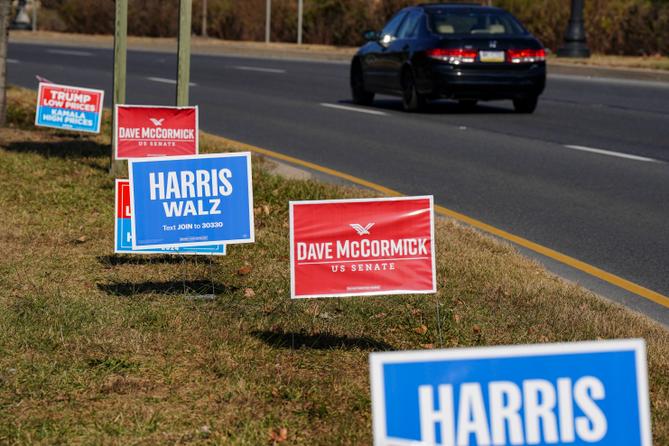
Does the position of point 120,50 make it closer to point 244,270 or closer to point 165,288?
point 244,270

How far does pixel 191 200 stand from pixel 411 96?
12580 millimetres

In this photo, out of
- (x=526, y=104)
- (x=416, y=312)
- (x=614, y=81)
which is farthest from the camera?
(x=614, y=81)

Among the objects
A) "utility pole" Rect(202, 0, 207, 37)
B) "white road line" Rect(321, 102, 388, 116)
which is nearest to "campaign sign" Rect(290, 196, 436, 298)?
"white road line" Rect(321, 102, 388, 116)

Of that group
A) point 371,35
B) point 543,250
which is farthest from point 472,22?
point 543,250

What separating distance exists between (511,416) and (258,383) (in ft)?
7.11

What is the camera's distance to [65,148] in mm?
12500

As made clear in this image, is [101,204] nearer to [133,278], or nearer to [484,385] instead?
[133,278]

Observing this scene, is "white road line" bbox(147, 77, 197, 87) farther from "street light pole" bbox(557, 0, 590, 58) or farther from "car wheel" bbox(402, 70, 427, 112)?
"street light pole" bbox(557, 0, 590, 58)

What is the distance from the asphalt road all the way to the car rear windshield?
46.9 inches

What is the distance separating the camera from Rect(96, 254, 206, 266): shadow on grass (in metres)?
7.28

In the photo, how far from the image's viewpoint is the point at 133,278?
687 cm

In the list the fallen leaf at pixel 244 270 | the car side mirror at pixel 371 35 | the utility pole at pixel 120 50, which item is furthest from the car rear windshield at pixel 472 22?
the fallen leaf at pixel 244 270

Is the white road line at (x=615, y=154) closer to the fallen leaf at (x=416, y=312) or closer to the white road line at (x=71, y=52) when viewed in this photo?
the fallen leaf at (x=416, y=312)

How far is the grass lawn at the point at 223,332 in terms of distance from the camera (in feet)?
14.8
